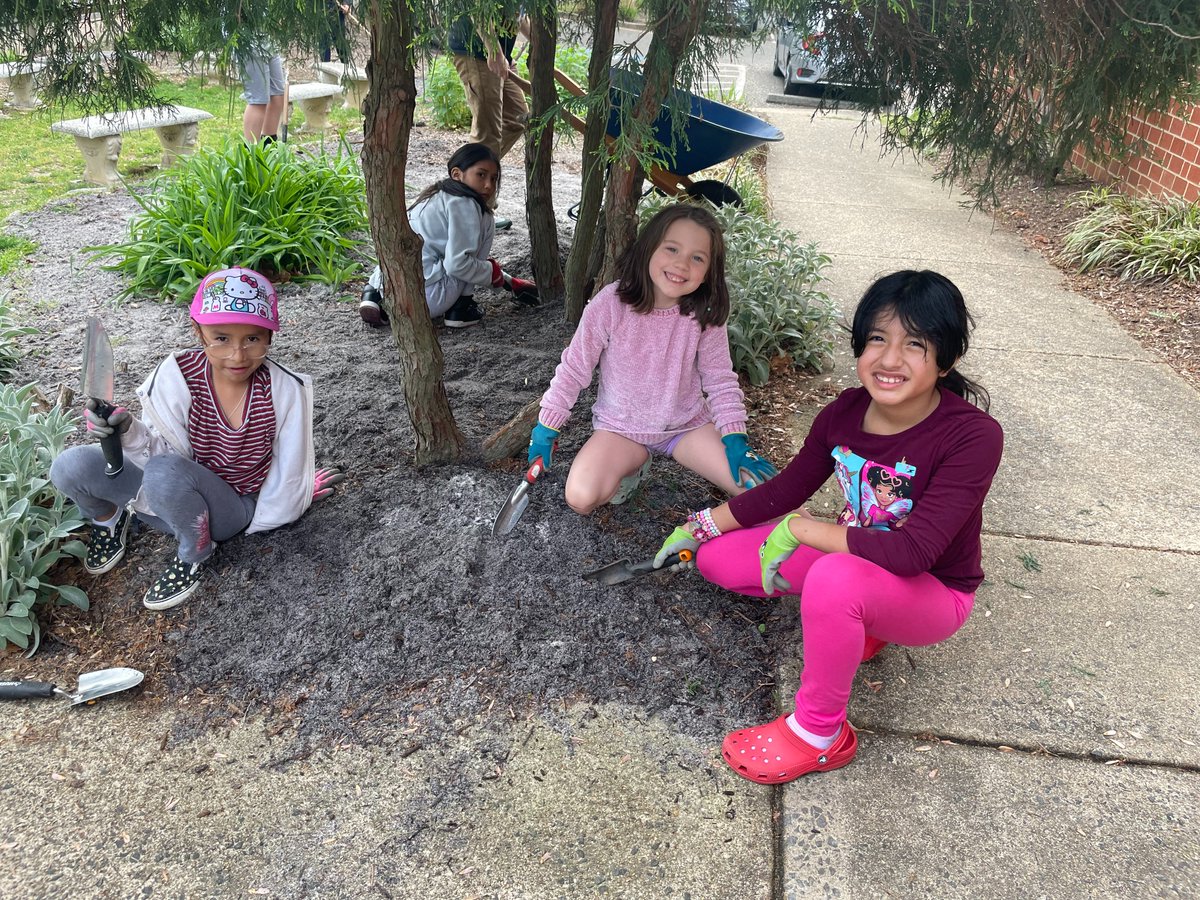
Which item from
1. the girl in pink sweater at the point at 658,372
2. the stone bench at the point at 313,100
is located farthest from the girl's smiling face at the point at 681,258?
the stone bench at the point at 313,100

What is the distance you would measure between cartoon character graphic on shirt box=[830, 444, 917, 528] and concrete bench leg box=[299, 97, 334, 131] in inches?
306

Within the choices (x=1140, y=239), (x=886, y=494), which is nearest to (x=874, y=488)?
(x=886, y=494)

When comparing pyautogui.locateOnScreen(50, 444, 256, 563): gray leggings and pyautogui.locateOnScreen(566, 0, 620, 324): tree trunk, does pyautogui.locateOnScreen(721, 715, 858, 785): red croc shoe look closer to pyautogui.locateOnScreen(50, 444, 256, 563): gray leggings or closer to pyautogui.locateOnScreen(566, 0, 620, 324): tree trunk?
pyautogui.locateOnScreen(50, 444, 256, 563): gray leggings

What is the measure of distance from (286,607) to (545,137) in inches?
107

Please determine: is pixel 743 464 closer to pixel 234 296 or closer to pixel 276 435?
pixel 276 435

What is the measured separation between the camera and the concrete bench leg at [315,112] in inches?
339

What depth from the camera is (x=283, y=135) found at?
7.19 metres

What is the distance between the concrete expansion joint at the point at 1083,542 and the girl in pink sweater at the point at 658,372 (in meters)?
0.89

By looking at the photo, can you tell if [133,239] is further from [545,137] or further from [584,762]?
[584,762]

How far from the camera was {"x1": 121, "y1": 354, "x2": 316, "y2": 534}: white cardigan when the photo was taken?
2494 mm

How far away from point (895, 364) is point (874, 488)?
0.34 meters

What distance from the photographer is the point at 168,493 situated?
2.42 meters

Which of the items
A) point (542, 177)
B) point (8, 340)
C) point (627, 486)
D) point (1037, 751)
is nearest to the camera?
point (1037, 751)

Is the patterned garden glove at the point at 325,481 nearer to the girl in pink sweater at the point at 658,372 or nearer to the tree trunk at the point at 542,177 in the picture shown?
the girl in pink sweater at the point at 658,372
